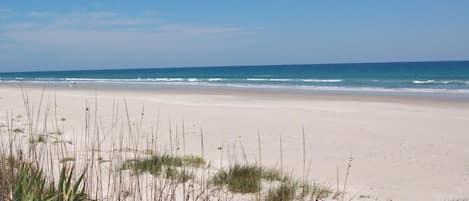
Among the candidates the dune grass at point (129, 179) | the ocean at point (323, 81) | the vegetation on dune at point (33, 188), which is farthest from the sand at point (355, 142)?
the ocean at point (323, 81)

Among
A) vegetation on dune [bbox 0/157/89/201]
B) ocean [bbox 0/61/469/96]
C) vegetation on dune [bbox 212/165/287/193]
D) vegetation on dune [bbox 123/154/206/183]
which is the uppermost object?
vegetation on dune [bbox 0/157/89/201]

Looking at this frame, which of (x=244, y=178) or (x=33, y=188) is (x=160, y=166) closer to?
(x=244, y=178)

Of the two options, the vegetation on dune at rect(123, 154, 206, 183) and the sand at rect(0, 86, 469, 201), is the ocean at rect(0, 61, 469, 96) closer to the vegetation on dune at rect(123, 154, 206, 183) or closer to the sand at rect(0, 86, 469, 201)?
the sand at rect(0, 86, 469, 201)

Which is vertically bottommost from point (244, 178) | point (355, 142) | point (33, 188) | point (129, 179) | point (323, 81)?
point (323, 81)

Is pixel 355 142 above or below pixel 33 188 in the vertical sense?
below

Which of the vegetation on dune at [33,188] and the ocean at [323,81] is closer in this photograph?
the vegetation on dune at [33,188]

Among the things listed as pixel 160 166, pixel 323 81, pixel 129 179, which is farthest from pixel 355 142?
pixel 323 81

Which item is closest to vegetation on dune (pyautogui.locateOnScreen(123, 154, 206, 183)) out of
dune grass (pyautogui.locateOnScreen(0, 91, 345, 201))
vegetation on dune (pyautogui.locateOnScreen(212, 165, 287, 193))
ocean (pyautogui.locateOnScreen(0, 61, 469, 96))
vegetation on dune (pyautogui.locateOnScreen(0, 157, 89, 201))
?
dune grass (pyautogui.locateOnScreen(0, 91, 345, 201))

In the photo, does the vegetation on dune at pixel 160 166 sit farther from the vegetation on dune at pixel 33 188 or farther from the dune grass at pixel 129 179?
the vegetation on dune at pixel 33 188

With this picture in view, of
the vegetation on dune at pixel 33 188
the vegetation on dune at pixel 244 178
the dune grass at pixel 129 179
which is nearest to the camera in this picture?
the vegetation on dune at pixel 33 188

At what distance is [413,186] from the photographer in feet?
19.7

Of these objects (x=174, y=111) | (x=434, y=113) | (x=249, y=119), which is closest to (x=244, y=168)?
(x=249, y=119)

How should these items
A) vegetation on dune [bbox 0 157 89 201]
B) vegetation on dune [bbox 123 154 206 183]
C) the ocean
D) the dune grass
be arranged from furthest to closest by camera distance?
the ocean < vegetation on dune [bbox 123 154 206 183] < the dune grass < vegetation on dune [bbox 0 157 89 201]

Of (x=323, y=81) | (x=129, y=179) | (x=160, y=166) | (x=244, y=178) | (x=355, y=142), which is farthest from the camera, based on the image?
(x=323, y=81)
